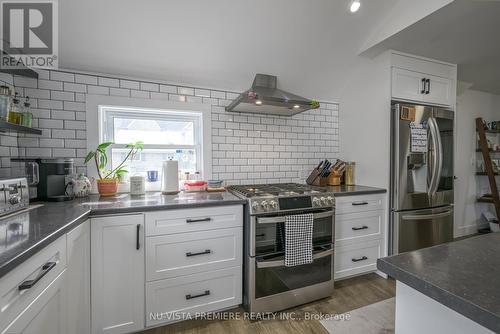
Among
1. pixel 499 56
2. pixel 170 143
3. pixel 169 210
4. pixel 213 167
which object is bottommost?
pixel 169 210

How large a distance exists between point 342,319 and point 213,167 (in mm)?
1721

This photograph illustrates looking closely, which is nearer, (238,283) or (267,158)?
(238,283)

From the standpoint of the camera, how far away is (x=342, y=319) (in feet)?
5.56

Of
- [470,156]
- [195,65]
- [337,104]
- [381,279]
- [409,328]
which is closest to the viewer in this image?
[409,328]

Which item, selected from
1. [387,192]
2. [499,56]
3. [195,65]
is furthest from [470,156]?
[195,65]

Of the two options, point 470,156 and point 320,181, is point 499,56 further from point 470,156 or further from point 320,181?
point 320,181

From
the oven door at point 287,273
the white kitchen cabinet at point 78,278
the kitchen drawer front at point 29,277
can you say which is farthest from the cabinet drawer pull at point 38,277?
the oven door at point 287,273

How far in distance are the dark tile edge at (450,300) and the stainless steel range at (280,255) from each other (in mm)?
1096

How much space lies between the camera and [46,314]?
0.90 metres

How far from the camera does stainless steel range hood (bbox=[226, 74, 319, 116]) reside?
6.55 ft

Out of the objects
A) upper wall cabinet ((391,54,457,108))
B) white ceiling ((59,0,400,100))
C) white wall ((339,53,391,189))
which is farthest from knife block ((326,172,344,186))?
white ceiling ((59,0,400,100))

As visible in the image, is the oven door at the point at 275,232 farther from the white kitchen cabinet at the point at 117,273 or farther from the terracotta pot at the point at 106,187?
the terracotta pot at the point at 106,187

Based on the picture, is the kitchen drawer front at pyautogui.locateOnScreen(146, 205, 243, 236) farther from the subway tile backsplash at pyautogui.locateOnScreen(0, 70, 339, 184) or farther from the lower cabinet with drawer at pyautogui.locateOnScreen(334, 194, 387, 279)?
the lower cabinet with drawer at pyautogui.locateOnScreen(334, 194, 387, 279)

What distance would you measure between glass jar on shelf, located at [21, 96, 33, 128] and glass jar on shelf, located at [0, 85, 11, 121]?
170 mm
